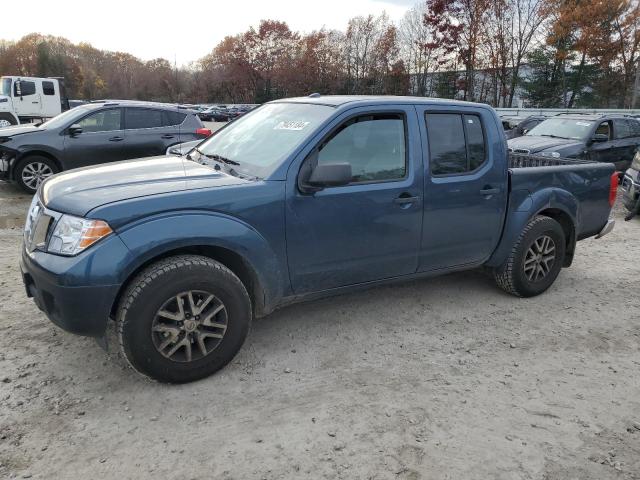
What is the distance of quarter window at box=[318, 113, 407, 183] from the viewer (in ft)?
11.7

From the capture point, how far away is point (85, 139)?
346 inches

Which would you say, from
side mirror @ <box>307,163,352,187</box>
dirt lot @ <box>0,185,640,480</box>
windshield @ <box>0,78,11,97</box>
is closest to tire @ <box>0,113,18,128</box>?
windshield @ <box>0,78,11,97</box>

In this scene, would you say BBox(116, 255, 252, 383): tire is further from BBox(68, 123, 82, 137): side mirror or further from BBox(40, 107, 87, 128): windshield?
BBox(40, 107, 87, 128): windshield

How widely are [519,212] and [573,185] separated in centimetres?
85

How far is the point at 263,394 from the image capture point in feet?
10.2

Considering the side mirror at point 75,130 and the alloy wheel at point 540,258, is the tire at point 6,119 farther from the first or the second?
the alloy wheel at point 540,258

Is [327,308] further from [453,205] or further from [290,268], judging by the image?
[453,205]

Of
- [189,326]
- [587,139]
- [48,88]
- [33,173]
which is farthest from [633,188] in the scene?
[48,88]

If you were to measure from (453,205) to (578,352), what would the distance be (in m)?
1.47

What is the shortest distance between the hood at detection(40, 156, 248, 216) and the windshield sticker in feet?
1.99

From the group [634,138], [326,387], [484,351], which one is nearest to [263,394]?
[326,387]

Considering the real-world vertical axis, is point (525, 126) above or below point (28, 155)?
above

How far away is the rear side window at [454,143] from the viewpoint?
400 centimetres

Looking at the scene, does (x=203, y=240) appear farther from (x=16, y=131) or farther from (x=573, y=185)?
(x=16, y=131)
